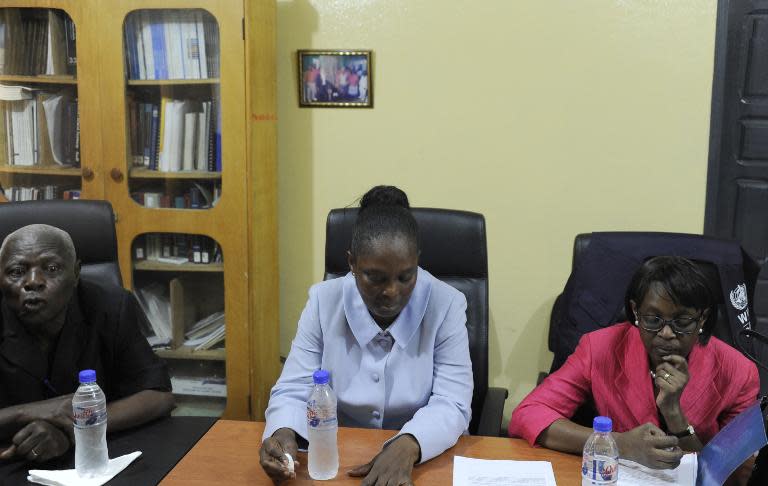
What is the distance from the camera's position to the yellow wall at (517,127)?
271 centimetres

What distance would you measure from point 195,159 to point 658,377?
1868 millimetres

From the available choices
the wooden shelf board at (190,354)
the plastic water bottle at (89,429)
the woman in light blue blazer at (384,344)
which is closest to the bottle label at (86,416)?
the plastic water bottle at (89,429)

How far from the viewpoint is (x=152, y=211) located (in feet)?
9.02

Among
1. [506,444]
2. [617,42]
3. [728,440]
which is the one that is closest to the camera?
[728,440]

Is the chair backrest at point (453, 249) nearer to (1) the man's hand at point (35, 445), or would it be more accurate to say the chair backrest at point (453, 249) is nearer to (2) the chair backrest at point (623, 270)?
(2) the chair backrest at point (623, 270)

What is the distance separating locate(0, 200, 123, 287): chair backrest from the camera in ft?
6.35

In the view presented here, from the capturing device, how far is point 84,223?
1.95 meters

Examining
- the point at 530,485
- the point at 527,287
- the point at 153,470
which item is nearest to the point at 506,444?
the point at 530,485

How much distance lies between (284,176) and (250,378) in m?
0.79

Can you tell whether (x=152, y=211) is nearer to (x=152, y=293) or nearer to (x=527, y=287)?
(x=152, y=293)

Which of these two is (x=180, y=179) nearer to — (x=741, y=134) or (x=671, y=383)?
(x=671, y=383)

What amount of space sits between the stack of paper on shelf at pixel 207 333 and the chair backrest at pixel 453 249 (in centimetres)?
98

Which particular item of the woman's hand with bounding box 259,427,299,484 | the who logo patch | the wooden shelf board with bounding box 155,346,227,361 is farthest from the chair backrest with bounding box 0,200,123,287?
the who logo patch

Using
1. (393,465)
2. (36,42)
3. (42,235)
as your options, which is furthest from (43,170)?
(393,465)
